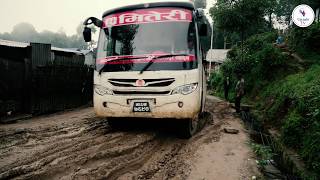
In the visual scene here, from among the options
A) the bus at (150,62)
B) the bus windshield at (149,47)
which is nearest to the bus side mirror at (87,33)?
the bus at (150,62)

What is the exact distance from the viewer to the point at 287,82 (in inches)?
483

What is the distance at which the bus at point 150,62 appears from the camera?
20.0 ft

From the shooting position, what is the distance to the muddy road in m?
4.62

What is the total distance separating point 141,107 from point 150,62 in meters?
0.96

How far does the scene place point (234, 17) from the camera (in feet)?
76.8

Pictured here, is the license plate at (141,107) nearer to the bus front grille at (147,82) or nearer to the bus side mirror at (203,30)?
the bus front grille at (147,82)

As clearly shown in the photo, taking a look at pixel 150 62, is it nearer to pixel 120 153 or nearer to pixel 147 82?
pixel 147 82

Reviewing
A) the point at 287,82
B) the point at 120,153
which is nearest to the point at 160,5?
the point at 120,153

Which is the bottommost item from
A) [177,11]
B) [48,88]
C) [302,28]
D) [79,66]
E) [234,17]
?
[48,88]

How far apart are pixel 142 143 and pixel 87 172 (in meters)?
1.94

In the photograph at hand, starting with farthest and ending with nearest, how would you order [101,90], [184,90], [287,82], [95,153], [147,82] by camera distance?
[287,82]
[101,90]
[147,82]
[184,90]
[95,153]

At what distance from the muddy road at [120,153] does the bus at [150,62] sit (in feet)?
2.15

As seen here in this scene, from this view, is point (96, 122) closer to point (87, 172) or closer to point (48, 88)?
point (48, 88)

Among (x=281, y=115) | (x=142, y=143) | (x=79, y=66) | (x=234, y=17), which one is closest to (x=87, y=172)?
(x=142, y=143)
